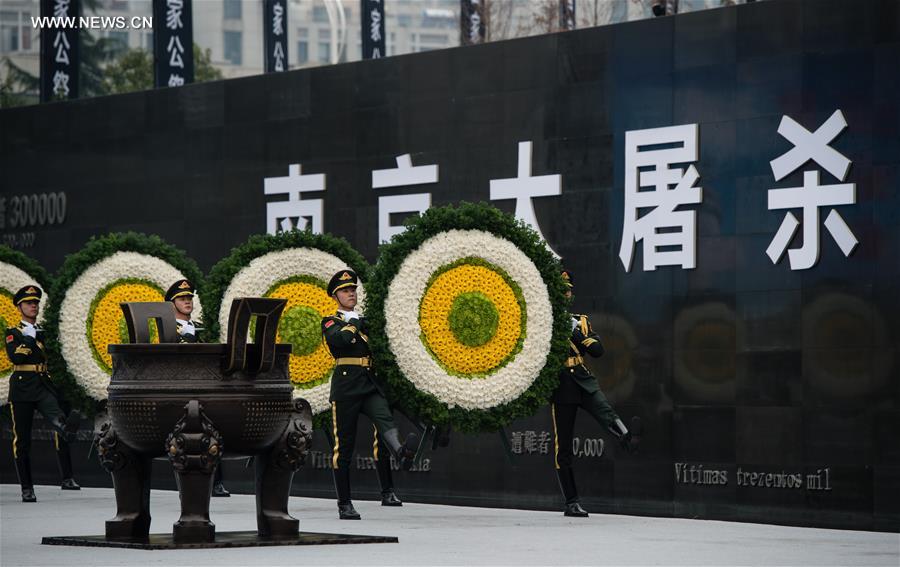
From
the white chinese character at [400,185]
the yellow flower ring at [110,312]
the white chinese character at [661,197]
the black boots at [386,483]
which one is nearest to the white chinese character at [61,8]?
the yellow flower ring at [110,312]

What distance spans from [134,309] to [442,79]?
5.61m

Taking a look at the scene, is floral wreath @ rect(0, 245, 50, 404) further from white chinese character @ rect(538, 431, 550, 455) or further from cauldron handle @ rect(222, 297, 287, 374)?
cauldron handle @ rect(222, 297, 287, 374)

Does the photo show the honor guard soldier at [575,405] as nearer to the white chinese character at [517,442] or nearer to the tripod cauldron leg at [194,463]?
the white chinese character at [517,442]

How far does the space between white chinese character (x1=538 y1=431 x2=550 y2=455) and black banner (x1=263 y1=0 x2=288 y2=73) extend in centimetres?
1259

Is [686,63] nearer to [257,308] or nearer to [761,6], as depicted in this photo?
[761,6]

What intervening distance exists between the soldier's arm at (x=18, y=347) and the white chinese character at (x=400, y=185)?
347cm

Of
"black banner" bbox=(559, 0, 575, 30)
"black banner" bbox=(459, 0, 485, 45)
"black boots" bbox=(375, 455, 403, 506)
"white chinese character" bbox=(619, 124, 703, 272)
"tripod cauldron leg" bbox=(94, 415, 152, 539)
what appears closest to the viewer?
"tripod cauldron leg" bbox=(94, 415, 152, 539)

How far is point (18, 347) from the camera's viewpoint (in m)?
15.8

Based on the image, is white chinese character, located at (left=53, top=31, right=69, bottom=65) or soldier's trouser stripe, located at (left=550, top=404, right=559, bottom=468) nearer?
soldier's trouser stripe, located at (left=550, top=404, right=559, bottom=468)

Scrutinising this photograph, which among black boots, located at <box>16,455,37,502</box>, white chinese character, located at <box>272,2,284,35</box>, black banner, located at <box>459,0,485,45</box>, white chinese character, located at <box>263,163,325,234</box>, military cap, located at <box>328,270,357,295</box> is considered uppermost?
black banner, located at <box>459,0,485,45</box>

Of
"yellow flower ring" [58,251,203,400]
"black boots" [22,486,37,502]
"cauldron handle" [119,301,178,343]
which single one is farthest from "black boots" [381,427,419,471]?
"black boots" [22,486,37,502]

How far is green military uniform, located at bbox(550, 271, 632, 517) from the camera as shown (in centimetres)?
1338

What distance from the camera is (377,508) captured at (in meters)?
14.6

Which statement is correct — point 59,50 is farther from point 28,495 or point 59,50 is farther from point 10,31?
point 10,31
